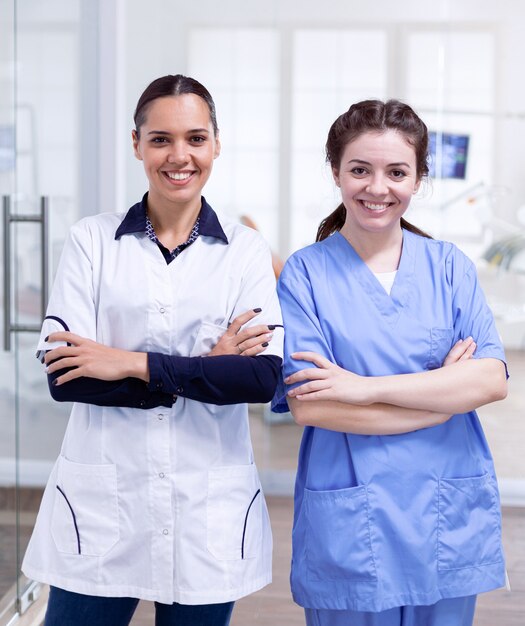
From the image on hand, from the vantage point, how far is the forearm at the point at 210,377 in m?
1.39

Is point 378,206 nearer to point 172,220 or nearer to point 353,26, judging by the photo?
point 172,220

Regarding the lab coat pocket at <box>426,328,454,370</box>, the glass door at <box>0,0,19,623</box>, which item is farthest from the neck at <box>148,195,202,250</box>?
the glass door at <box>0,0,19,623</box>

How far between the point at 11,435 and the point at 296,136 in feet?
5.79

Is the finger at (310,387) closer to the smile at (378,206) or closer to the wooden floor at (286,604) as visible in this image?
the smile at (378,206)

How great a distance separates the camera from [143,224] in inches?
59.5

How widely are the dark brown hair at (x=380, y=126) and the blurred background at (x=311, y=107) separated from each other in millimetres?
1758

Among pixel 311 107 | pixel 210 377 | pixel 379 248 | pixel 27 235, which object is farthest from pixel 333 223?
pixel 311 107

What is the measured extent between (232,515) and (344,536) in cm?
19

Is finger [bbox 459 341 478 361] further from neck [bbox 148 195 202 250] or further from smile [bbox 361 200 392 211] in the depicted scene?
neck [bbox 148 195 202 250]

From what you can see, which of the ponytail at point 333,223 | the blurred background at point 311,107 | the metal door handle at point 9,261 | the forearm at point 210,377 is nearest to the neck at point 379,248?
the ponytail at point 333,223

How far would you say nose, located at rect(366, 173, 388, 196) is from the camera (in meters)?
1.48

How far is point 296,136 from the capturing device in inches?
140

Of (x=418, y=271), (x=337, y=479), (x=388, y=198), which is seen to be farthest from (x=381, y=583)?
(x=388, y=198)

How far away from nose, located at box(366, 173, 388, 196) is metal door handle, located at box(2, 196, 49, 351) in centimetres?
109
